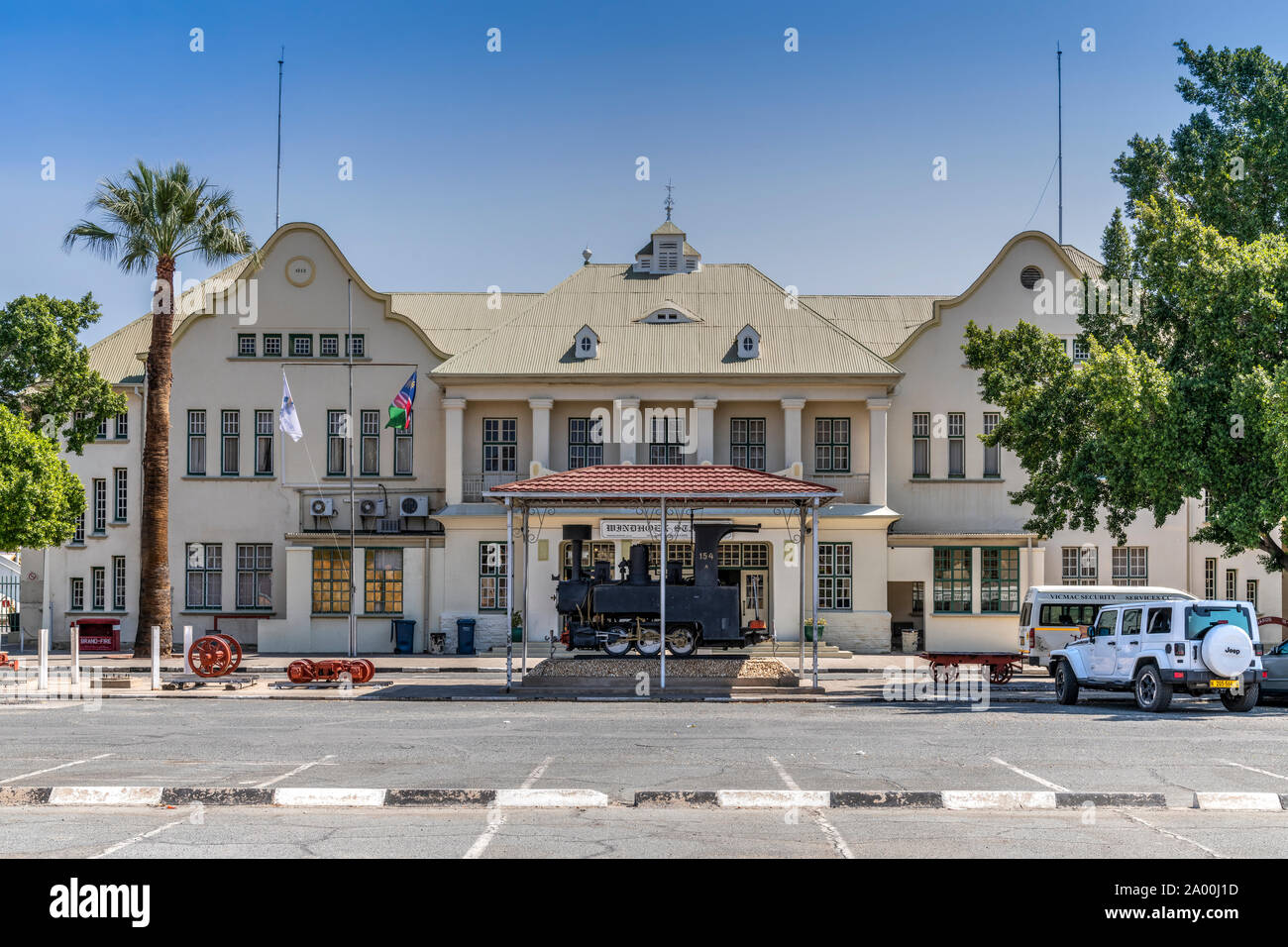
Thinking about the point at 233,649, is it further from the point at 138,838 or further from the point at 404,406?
the point at 138,838

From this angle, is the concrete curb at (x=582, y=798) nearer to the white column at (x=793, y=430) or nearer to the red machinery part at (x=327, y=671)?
the red machinery part at (x=327, y=671)

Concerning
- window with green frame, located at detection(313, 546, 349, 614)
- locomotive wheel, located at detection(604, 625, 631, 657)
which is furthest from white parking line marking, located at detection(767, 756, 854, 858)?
window with green frame, located at detection(313, 546, 349, 614)

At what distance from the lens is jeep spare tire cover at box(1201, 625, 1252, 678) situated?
21.7m

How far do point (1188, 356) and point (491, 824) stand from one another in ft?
76.7

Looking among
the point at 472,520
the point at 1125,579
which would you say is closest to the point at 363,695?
the point at 472,520

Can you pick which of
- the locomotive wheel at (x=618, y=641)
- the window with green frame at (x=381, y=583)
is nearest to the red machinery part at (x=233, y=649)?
the locomotive wheel at (x=618, y=641)

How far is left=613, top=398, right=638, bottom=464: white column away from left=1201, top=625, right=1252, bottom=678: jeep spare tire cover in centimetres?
1957

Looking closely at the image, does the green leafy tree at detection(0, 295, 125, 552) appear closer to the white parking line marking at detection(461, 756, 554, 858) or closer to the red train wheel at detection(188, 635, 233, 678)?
the red train wheel at detection(188, 635, 233, 678)

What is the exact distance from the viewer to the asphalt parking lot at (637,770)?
10242 millimetres

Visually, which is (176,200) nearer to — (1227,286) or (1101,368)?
(1101,368)

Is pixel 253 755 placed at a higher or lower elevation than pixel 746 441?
lower

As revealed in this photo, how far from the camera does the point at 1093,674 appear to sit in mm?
23891

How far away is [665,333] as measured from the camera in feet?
132

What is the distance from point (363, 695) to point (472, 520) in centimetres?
1328
